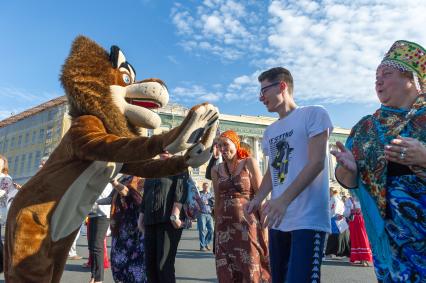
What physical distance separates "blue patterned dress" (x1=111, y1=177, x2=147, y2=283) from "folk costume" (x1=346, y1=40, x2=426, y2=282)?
2771 mm

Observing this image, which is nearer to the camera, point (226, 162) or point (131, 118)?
point (131, 118)

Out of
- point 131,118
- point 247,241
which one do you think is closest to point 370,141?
point 131,118

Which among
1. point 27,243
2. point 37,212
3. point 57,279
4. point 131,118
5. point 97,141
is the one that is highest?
point 131,118

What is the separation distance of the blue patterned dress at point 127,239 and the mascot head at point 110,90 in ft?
6.81

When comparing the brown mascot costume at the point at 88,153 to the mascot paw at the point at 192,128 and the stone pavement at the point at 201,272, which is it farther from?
the stone pavement at the point at 201,272

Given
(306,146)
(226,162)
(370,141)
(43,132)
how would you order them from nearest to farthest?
(370,141) < (306,146) < (226,162) < (43,132)

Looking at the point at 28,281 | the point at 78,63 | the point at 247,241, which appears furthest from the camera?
the point at 247,241

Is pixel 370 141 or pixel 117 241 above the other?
pixel 370 141

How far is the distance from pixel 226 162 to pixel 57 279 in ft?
6.93

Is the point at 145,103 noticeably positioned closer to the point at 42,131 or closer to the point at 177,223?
the point at 177,223

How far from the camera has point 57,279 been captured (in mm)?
2213

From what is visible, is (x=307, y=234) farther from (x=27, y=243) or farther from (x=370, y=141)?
(x=27, y=243)

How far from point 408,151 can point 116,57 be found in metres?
1.88

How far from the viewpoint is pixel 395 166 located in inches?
78.7
